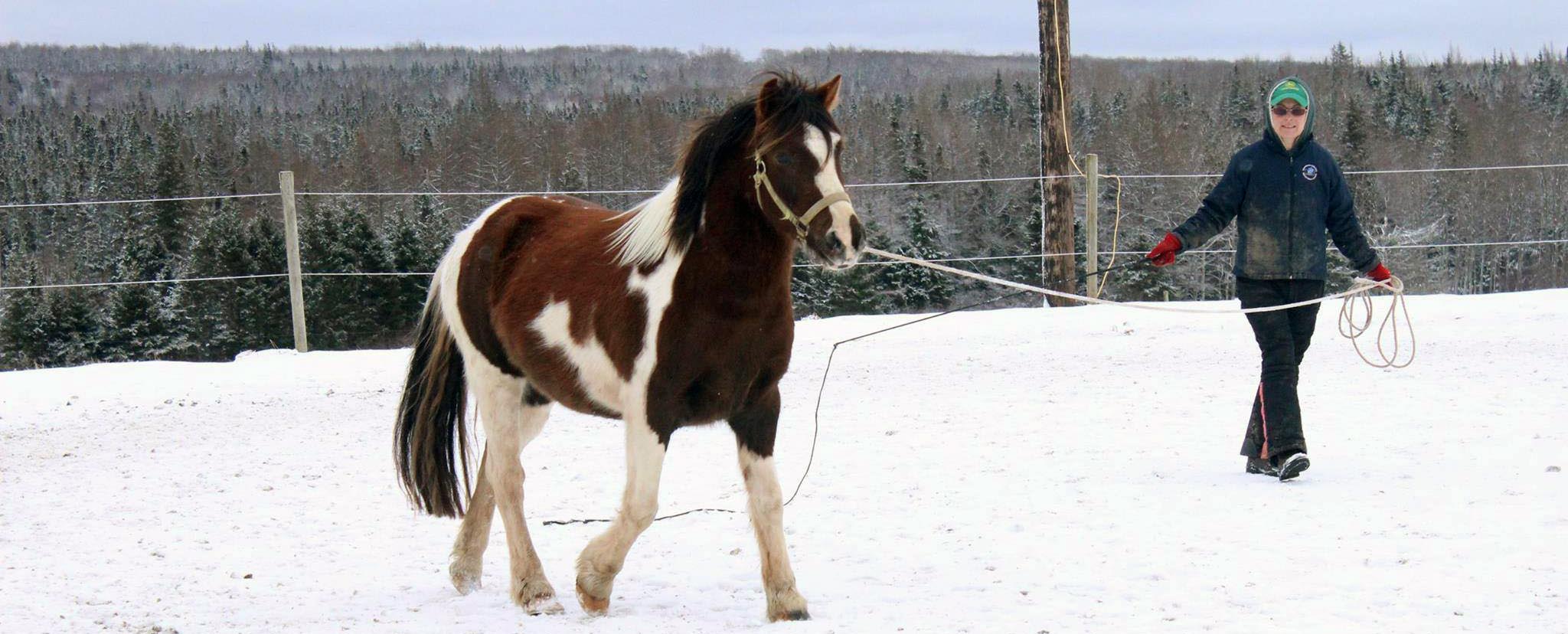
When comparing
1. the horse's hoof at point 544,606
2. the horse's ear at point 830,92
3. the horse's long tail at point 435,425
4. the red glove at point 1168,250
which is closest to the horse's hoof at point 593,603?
the horse's hoof at point 544,606

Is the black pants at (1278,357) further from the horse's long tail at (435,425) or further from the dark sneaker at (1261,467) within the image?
the horse's long tail at (435,425)

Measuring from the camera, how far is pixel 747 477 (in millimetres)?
3812

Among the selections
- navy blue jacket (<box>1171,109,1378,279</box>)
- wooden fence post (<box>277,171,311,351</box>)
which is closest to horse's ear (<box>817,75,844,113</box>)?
navy blue jacket (<box>1171,109,1378,279</box>)

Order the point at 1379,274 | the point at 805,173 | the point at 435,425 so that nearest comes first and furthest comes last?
the point at 805,173 → the point at 435,425 → the point at 1379,274

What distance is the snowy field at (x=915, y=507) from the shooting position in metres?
3.67

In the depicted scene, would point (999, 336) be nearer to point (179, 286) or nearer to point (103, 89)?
point (179, 286)

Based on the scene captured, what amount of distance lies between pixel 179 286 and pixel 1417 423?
45405 millimetres

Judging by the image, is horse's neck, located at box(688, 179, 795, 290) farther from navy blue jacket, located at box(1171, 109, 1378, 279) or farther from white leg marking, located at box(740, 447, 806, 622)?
navy blue jacket, located at box(1171, 109, 1378, 279)

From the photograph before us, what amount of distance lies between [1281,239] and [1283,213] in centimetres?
12

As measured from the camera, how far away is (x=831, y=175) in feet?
11.3

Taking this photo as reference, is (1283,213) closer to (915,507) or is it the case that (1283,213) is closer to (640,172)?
(915,507)

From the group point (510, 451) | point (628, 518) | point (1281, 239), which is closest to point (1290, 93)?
point (1281, 239)

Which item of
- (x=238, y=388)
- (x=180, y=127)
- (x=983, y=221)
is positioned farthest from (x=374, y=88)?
(x=238, y=388)

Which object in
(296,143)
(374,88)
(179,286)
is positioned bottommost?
(179,286)
